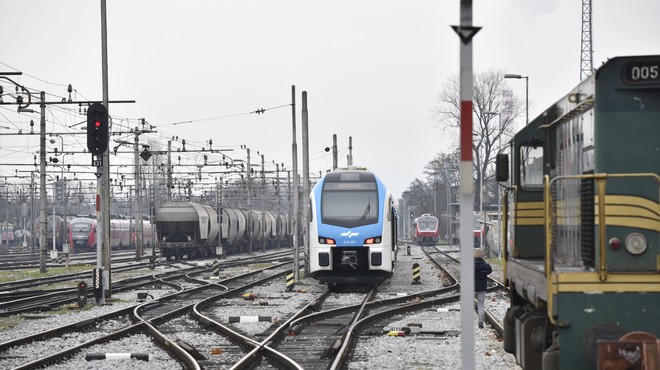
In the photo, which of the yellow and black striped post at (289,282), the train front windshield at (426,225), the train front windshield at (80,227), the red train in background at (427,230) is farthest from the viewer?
the train front windshield at (426,225)

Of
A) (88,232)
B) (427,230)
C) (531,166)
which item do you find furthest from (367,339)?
(427,230)

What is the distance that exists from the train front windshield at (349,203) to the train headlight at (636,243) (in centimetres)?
2000

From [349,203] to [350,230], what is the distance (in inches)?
34.8

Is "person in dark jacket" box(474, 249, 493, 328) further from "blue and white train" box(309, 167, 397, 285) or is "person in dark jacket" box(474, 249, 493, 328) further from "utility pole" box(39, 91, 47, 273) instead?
"utility pole" box(39, 91, 47, 273)

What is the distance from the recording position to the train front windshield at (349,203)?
28.9 meters

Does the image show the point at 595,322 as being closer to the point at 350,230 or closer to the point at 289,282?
the point at 350,230

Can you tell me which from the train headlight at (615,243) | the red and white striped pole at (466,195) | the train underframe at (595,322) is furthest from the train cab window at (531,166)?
the red and white striped pole at (466,195)

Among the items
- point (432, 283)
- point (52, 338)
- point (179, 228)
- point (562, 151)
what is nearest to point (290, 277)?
point (432, 283)

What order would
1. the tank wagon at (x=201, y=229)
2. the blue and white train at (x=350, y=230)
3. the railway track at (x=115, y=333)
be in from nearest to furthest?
1. the railway track at (x=115, y=333)
2. the blue and white train at (x=350, y=230)
3. the tank wagon at (x=201, y=229)

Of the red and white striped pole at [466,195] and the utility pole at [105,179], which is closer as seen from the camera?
the red and white striped pole at [466,195]

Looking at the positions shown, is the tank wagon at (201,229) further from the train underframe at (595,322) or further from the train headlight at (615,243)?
the train underframe at (595,322)

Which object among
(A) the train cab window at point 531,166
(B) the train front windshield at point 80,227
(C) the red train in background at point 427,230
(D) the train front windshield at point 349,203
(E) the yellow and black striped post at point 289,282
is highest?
(A) the train cab window at point 531,166

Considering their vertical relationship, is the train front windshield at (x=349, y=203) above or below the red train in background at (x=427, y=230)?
above

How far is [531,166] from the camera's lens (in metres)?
12.5
